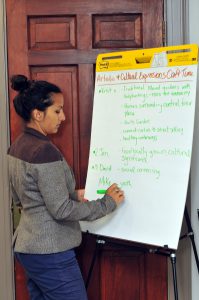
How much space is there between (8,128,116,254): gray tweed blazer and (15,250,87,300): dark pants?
4cm

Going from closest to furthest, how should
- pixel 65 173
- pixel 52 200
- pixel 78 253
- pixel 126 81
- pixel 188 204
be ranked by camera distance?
pixel 52 200
pixel 65 173
pixel 126 81
pixel 188 204
pixel 78 253

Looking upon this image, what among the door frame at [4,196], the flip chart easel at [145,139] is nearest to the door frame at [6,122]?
the door frame at [4,196]

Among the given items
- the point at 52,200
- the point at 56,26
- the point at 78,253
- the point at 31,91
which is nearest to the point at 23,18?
the point at 56,26

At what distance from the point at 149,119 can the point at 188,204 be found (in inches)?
20.6

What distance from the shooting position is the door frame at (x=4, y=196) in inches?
85.3

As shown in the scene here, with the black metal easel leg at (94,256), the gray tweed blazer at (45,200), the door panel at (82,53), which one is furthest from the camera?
the door panel at (82,53)

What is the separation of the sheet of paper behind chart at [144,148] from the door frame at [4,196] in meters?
0.47

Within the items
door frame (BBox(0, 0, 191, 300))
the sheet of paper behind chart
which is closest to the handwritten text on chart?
the sheet of paper behind chart

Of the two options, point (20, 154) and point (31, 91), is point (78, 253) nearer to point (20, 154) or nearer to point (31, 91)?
point (20, 154)

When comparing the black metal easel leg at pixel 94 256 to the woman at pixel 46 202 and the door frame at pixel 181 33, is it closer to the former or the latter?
the woman at pixel 46 202

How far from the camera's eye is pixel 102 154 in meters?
1.98

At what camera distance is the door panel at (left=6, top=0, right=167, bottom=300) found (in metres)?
2.14

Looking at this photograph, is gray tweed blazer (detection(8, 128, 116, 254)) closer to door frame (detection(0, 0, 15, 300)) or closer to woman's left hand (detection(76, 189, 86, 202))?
woman's left hand (detection(76, 189, 86, 202))

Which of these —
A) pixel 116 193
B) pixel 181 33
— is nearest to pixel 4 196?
pixel 116 193
